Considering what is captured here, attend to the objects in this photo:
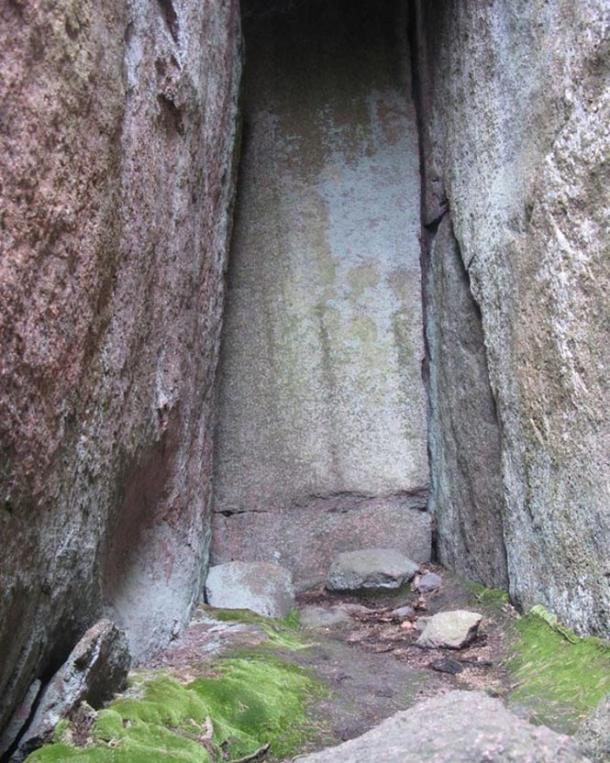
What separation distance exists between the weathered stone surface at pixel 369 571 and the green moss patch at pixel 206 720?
1.39 metres

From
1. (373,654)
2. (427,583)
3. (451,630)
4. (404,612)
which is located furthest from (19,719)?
(427,583)

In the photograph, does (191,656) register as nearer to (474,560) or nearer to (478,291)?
(474,560)

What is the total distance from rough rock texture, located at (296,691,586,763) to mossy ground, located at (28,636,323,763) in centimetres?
55

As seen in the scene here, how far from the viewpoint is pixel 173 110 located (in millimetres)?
3357

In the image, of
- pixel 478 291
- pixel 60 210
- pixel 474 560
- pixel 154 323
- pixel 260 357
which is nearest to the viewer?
pixel 60 210

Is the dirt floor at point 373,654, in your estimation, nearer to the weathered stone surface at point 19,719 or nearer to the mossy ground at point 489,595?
the mossy ground at point 489,595

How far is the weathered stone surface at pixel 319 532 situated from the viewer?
4.93 m

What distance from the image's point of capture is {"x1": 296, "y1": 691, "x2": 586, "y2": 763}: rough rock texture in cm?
162

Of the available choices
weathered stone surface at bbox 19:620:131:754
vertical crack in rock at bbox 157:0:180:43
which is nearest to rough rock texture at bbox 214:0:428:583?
vertical crack in rock at bbox 157:0:180:43

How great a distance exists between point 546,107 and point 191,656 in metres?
2.63

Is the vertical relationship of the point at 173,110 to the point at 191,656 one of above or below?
above

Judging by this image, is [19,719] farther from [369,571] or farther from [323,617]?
[369,571]

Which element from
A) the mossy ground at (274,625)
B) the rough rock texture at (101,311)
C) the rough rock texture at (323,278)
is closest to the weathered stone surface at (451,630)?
the mossy ground at (274,625)

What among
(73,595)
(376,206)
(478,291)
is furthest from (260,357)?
(73,595)
